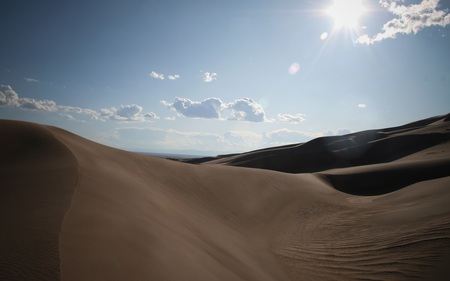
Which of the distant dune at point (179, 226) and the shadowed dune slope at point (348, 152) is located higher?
the shadowed dune slope at point (348, 152)

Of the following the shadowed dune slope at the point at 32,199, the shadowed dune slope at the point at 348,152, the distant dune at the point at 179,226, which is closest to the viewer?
the shadowed dune slope at the point at 32,199

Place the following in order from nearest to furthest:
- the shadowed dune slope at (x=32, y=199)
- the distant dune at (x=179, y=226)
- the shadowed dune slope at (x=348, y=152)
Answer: the shadowed dune slope at (x=32, y=199)
the distant dune at (x=179, y=226)
the shadowed dune slope at (x=348, y=152)

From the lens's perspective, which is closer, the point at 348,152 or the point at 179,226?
the point at 179,226

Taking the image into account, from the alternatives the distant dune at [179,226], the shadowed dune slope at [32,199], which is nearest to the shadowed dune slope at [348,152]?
the distant dune at [179,226]

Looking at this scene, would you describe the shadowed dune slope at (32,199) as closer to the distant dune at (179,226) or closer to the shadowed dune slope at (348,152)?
the distant dune at (179,226)

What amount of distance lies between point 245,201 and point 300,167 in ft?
111

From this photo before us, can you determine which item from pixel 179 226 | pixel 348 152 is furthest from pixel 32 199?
pixel 348 152

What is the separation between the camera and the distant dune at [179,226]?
3309 mm

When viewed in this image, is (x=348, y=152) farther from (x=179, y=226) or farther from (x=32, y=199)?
(x=32, y=199)

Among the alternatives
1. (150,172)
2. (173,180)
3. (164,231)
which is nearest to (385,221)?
(164,231)

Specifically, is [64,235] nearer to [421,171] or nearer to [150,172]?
[150,172]

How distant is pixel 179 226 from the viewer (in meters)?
6.28

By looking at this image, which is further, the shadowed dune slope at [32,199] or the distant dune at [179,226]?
the distant dune at [179,226]

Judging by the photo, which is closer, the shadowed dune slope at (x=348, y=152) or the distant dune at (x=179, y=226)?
the distant dune at (x=179, y=226)
